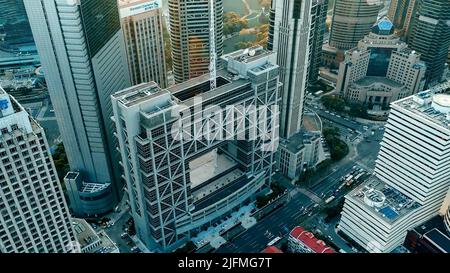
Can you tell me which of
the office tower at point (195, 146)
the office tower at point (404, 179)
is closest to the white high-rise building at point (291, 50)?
the office tower at point (195, 146)

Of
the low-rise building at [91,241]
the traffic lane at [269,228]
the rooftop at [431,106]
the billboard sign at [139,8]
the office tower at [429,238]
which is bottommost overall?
the traffic lane at [269,228]

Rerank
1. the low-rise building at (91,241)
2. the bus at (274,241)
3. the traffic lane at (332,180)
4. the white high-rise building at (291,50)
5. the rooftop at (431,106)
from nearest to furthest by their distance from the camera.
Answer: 1. the low-rise building at (91,241)
2. the rooftop at (431,106)
3. the bus at (274,241)
4. the white high-rise building at (291,50)
5. the traffic lane at (332,180)

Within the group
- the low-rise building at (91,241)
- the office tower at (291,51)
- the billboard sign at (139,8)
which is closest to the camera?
the low-rise building at (91,241)

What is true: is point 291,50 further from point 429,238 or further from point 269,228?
point 429,238
